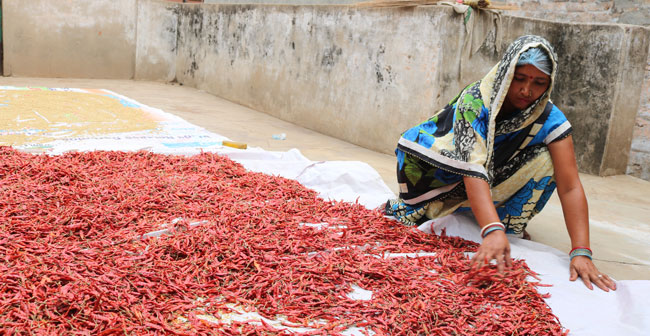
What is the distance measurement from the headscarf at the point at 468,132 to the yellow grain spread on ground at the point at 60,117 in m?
3.23

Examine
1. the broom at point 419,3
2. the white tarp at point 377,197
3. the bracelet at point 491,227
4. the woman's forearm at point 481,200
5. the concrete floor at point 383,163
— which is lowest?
the concrete floor at point 383,163

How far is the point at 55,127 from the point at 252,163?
2.09 m

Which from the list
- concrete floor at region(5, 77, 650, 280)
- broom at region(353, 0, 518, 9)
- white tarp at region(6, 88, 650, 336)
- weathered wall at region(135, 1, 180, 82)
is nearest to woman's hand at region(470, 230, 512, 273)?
white tarp at region(6, 88, 650, 336)

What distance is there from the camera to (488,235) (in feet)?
7.68

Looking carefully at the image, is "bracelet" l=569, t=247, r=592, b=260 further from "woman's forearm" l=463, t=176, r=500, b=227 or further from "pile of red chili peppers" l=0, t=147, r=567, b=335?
"woman's forearm" l=463, t=176, r=500, b=227

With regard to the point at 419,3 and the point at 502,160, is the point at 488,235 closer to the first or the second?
the point at 502,160

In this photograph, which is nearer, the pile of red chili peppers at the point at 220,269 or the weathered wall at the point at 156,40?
the pile of red chili peppers at the point at 220,269

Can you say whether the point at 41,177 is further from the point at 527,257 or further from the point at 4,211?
the point at 527,257

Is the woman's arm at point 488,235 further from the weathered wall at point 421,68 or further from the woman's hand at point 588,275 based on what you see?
the weathered wall at point 421,68

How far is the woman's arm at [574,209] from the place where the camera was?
97.8 inches

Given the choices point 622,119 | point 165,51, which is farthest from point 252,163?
point 165,51

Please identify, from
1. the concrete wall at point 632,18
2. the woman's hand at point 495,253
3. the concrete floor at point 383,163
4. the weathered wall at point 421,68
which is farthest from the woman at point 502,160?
the concrete wall at point 632,18

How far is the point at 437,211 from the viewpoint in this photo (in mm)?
3014

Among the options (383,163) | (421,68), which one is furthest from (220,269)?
(421,68)
